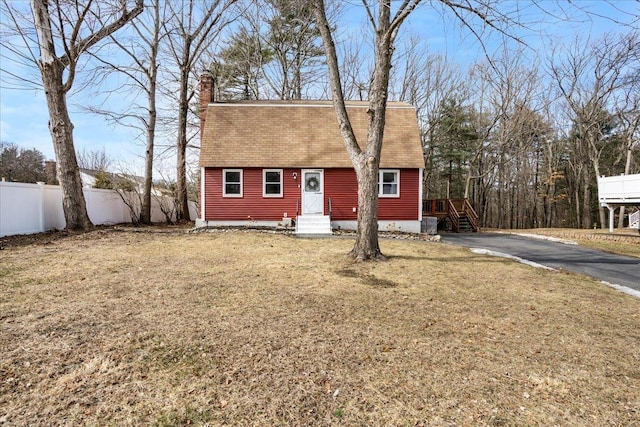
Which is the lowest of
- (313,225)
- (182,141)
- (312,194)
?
(313,225)

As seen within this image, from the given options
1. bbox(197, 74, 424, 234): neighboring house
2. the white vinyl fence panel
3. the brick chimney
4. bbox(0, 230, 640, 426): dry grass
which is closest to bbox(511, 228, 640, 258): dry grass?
bbox(197, 74, 424, 234): neighboring house

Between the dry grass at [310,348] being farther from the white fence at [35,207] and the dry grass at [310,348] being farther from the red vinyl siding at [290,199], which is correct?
the red vinyl siding at [290,199]

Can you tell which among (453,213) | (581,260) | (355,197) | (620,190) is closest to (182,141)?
(355,197)

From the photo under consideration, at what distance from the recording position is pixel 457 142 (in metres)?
26.1

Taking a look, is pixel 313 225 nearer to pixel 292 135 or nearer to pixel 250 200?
pixel 250 200

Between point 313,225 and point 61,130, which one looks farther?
point 313,225

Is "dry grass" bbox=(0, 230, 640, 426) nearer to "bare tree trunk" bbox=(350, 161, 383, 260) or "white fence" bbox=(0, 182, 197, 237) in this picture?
"bare tree trunk" bbox=(350, 161, 383, 260)

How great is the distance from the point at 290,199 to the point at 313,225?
1884mm

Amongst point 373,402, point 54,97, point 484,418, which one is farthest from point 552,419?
point 54,97

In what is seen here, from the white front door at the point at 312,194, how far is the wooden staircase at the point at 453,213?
6658mm

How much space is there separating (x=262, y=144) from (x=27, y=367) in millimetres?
13122

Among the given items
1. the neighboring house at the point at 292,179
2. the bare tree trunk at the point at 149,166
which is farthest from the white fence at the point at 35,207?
the neighboring house at the point at 292,179

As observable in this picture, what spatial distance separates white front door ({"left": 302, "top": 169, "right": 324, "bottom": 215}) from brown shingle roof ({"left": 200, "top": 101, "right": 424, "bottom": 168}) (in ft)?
1.90

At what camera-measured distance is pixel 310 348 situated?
3.32m
